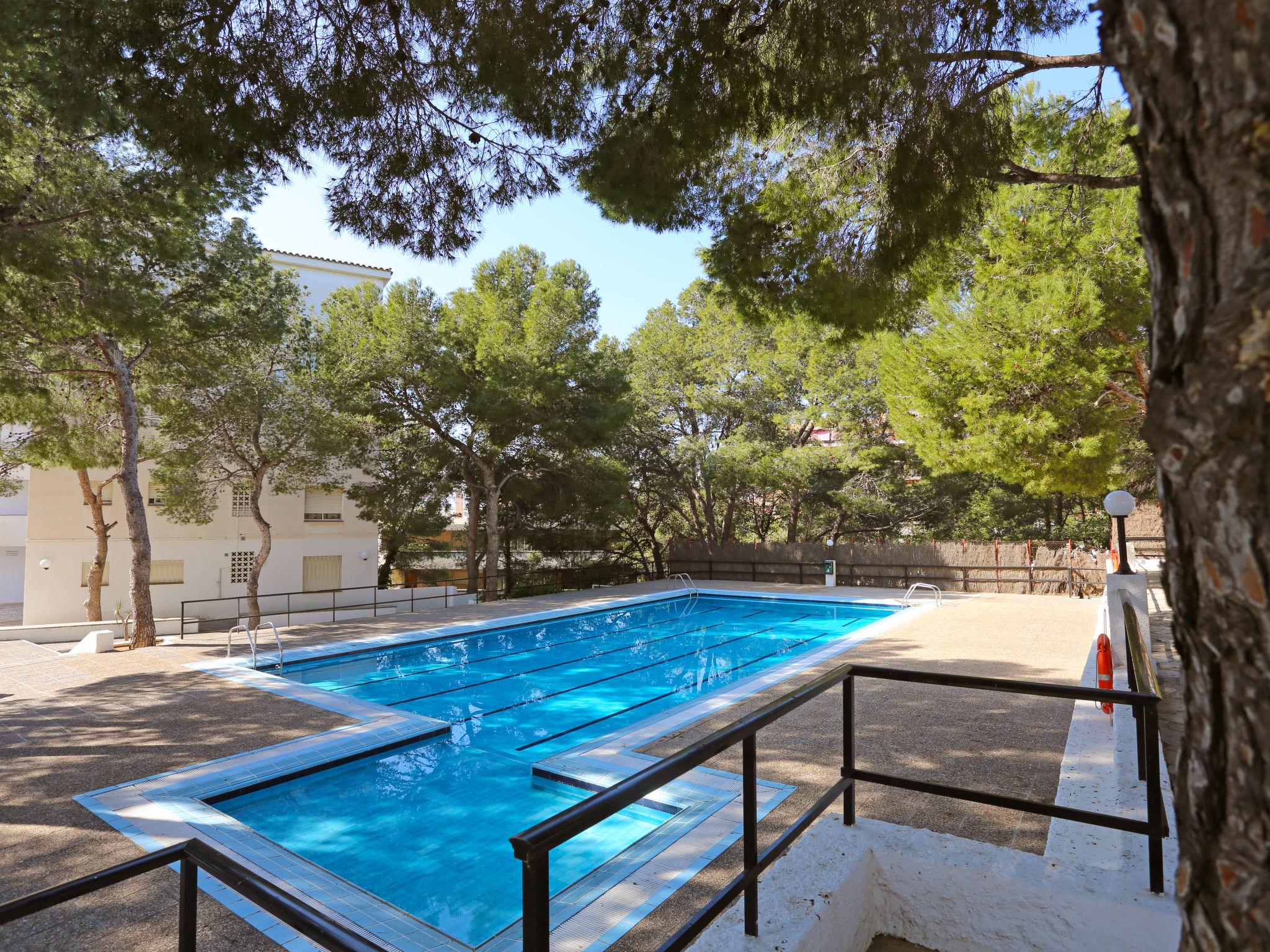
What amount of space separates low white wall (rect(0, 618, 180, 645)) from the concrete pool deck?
15.0 ft

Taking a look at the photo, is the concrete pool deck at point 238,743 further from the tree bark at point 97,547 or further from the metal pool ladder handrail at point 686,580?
the metal pool ladder handrail at point 686,580

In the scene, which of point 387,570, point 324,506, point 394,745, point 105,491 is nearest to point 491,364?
point 324,506

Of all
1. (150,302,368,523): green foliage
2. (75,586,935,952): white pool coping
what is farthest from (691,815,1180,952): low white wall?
(150,302,368,523): green foliage

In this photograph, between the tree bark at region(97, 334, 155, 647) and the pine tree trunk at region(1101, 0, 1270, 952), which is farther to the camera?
the tree bark at region(97, 334, 155, 647)

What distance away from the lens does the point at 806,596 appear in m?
16.8

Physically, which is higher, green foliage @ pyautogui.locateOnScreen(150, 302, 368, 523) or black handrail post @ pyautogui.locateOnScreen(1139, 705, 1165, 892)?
green foliage @ pyautogui.locateOnScreen(150, 302, 368, 523)

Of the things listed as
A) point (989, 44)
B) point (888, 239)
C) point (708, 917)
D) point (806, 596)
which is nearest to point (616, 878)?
point (708, 917)

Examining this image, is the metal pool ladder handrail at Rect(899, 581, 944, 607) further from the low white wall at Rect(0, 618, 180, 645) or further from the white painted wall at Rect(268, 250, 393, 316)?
the white painted wall at Rect(268, 250, 393, 316)

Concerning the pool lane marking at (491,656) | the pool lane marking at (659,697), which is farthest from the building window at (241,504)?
the pool lane marking at (659,697)

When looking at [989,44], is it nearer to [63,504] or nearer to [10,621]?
[63,504]

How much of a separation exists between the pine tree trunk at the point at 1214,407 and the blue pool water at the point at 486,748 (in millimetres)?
3937

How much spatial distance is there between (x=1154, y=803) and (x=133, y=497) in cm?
1354

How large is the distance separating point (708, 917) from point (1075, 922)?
1.48 metres

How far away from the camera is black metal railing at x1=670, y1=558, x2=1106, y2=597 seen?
1650 centimetres
